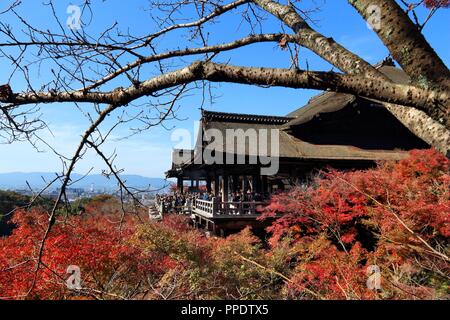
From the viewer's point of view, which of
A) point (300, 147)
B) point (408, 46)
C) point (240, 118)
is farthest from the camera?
point (240, 118)

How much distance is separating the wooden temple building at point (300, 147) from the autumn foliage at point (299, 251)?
5.80ft

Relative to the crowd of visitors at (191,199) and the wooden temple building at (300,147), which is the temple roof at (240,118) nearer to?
the wooden temple building at (300,147)

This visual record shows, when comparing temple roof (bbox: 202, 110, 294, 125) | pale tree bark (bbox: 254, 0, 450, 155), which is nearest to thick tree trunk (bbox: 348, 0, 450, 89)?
pale tree bark (bbox: 254, 0, 450, 155)

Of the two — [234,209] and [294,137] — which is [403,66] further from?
[294,137]

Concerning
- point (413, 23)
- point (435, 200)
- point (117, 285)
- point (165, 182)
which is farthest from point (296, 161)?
point (413, 23)

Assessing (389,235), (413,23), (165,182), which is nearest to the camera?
(413,23)

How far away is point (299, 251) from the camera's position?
9133 mm

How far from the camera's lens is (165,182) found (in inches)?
106

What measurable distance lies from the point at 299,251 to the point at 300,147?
216 inches

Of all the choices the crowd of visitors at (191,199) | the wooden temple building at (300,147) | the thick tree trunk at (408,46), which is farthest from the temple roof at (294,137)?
the thick tree trunk at (408,46)

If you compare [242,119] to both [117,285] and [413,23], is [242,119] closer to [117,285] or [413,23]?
[117,285]

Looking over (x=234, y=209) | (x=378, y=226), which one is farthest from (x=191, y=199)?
(x=378, y=226)

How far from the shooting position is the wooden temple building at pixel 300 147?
40.7 ft
